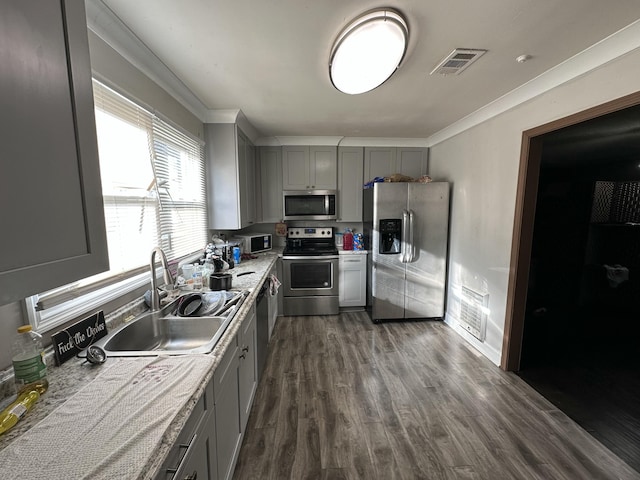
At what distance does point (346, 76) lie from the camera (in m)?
1.77

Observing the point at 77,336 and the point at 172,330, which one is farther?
the point at 172,330

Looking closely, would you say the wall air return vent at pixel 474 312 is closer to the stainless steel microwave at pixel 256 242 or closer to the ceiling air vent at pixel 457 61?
the ceiling air vent at pixel 457 61

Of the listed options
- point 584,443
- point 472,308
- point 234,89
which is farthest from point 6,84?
point 472,308

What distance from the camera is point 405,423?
1.78 m

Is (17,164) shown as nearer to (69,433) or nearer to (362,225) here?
(69,433)

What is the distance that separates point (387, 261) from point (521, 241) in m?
1.41

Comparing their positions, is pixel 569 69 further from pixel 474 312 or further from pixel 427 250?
pixel 474 312

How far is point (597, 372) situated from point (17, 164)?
382 centimetres

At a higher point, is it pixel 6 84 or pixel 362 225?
pixel 6 84

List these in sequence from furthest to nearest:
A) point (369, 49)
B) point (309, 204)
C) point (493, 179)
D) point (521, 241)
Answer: point (309, 204)
point (493, 179)
point (521, 241)
point (369, 49)

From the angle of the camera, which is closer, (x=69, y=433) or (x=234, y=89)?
(x=69, y=433)

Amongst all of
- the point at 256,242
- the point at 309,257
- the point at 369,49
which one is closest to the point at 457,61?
the point at 369,49

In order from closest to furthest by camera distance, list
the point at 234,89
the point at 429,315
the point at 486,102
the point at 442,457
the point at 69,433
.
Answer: the point at 69,433 → the point at 442,457 → the point at 234,89 → the point at 486,102 → the point at 429,315

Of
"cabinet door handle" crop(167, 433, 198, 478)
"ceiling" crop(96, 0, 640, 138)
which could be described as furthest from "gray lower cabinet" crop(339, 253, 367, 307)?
"cabinet door handle" crop(167, 433, 198, 478)
